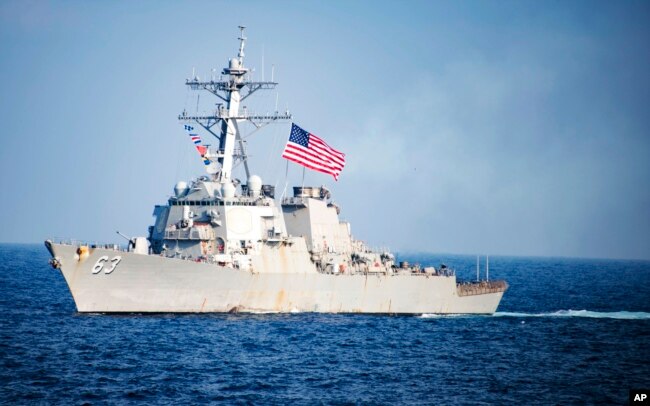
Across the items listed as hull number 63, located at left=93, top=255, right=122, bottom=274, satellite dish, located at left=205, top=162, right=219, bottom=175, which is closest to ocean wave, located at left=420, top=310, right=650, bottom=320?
satellite dish, located at left=205, top=162, right=219, bottom=175

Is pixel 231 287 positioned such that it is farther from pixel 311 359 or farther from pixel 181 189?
pixel 311 359

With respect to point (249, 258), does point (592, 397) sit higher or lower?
lower

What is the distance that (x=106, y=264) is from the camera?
3231cm

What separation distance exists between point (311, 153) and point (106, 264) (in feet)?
36.8

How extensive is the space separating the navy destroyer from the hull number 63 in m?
0.04

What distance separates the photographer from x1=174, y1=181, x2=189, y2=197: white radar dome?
37.5m

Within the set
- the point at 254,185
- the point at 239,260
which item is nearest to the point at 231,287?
the point at 239,260

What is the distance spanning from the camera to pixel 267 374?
2533 cm

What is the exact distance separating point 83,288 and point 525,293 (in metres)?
38.8

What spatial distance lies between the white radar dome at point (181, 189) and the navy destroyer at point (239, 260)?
4 cm

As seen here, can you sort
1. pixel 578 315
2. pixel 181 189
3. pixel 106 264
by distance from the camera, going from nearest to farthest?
pixel 106 264, pixel 181 189, pixel 578 315

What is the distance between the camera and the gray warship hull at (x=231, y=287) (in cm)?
3247

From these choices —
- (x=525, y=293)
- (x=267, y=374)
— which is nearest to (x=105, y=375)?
(x=267, y=374)

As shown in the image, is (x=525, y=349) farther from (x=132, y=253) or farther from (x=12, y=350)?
(x=12, y=350)
